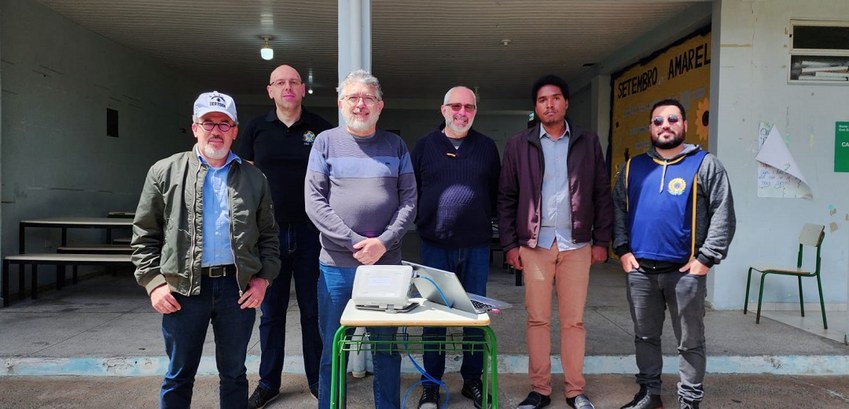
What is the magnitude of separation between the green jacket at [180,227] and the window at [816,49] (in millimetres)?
5339

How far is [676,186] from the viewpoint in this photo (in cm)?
279

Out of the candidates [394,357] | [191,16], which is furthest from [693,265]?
[191,16]

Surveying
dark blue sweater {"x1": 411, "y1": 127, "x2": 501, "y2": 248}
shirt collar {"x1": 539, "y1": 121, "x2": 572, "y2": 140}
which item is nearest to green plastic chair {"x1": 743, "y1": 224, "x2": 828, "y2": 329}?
shirt collar {"x1": 539, "y1": 121, "x2": 572, "y2": 140}

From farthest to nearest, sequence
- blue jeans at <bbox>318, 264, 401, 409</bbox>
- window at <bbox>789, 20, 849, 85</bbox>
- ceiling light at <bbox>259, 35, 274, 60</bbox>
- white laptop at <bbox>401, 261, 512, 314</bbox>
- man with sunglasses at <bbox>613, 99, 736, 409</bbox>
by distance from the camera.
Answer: ceiling light at <bbox>259, 35, 274, 60</bbox>
window at <bbox>789, 20, 849, 85</bbox>
man with sunglasses at <bbox>613, 99, 736, 409</bbox>
blue jeans at <bbox>318, 264, 401, 409</bbox>
white laptop at <bbox>401, 261, 512, 314</bbox>

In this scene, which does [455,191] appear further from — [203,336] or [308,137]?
[203,336]

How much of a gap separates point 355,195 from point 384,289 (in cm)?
60

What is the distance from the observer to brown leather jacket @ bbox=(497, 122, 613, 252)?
2920 millimetres

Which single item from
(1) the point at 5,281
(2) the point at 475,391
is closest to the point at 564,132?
(2) the point at 475,391

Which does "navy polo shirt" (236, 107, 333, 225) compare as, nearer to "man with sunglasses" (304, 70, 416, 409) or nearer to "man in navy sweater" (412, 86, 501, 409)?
"man with sunglasses" (304, 70, 416, 409)

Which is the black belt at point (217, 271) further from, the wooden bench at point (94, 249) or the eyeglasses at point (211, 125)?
the wooden bench at point (94, 249)

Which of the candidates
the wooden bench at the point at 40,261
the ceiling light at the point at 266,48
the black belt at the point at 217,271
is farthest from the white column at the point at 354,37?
the ceiling light at the point at 266,48

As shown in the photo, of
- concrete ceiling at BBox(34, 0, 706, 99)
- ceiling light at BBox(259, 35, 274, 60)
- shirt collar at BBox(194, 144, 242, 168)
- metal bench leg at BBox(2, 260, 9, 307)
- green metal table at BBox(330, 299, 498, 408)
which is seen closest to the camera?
green metal table at BBox(330, 299, 498, 408)

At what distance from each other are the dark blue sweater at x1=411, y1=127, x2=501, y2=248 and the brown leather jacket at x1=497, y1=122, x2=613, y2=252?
0.39 ft

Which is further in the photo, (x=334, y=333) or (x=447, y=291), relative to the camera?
(x=334, y=333)
